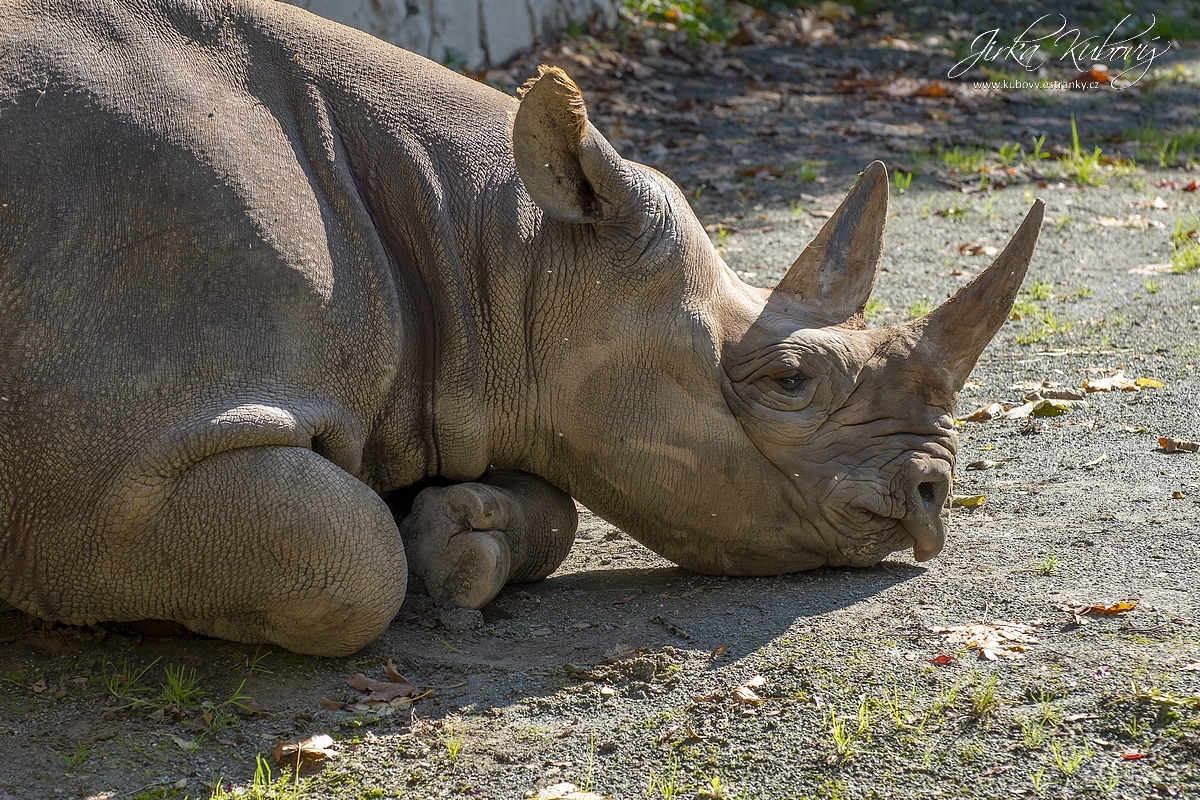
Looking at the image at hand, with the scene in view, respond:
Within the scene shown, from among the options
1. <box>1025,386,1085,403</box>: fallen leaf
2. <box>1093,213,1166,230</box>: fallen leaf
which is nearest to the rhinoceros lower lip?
<box>1025,386,1085,403</box>: fallen leaf

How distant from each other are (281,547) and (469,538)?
0.66 metres

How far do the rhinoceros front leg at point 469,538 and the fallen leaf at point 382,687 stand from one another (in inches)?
17.6

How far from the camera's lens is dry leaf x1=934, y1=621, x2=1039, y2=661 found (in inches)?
141

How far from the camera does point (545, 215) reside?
421 centimetres

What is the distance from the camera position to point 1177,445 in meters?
5.26

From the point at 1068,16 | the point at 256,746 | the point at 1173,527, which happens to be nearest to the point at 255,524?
the point at 256,746

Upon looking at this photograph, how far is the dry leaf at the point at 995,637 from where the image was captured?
3.58 m

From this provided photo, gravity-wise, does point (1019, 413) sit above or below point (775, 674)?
above

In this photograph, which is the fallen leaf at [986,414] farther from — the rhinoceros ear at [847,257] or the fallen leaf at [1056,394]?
the rhinoceros ear at [847,257]

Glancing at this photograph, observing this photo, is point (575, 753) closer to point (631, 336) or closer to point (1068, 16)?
point (631, 336)

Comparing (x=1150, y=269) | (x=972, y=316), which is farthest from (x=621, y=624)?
(x=1150, y=269)

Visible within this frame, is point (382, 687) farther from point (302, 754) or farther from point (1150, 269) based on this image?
point (1150, 269)

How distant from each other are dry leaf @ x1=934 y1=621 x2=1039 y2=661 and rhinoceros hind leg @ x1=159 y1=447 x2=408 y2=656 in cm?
152

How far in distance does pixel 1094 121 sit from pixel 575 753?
9.87 meters
